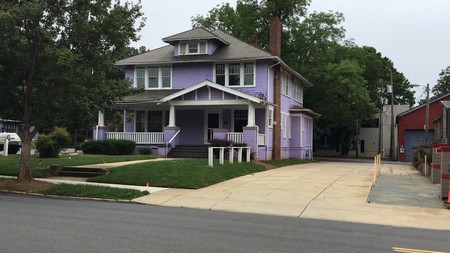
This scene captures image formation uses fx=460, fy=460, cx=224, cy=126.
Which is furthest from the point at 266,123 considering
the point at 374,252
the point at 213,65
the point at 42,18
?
the point at 374,252

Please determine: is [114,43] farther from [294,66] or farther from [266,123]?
[294,66]

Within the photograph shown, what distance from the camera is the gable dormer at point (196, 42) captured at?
3014cm

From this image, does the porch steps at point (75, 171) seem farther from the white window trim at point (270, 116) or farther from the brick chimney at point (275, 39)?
the brick chimney at point (275, 39)

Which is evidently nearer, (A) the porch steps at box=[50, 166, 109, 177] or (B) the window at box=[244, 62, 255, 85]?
(A) the porch steps at box=[50, 166, 109, 177]

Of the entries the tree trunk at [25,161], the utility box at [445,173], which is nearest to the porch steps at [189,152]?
the tree trunk at [25,161]

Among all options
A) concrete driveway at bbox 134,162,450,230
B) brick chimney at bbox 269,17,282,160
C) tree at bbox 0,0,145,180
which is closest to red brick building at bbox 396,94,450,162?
brick chimney at bbox 269,17,282,160

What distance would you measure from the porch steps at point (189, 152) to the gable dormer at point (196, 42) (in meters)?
6.52

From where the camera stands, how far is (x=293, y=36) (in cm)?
4359

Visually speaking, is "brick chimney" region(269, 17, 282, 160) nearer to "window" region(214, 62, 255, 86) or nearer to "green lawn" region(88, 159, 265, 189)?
"window" region(214, 62, 255, 86)

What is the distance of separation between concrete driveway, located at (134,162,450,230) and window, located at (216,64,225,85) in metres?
12.8

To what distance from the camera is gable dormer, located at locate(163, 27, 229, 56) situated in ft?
98.9

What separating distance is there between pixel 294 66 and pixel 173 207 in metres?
32.1

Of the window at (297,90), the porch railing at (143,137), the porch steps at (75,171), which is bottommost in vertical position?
the porch steps at (75,171)

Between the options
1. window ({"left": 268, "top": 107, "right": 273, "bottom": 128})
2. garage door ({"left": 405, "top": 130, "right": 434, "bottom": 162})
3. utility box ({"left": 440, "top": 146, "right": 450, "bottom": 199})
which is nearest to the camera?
utility box ({"left": 440, "top": 146, "right": 450, "bottom": 199})
